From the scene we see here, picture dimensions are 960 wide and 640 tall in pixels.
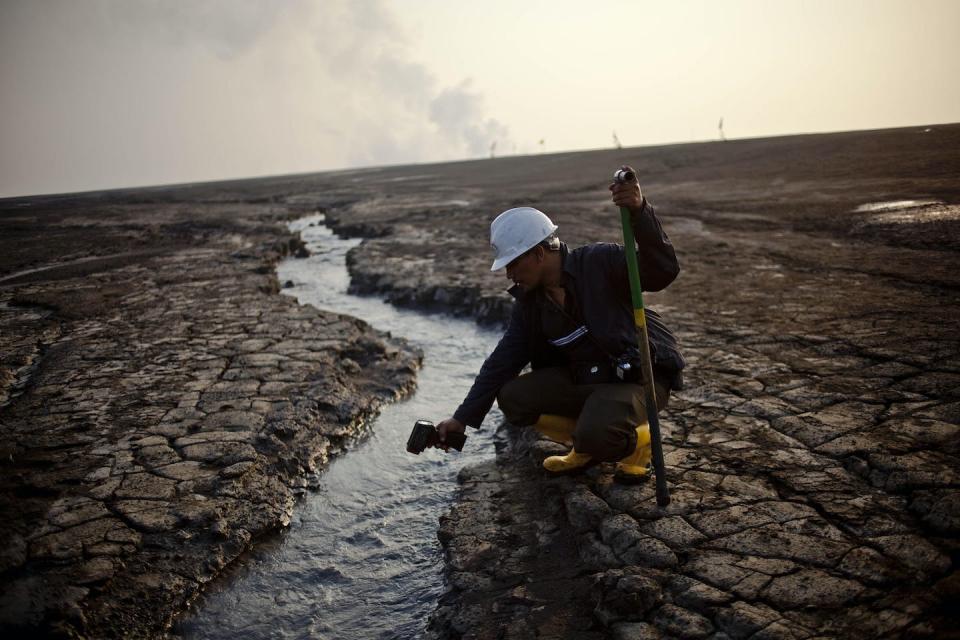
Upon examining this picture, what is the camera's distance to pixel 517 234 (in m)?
2.88

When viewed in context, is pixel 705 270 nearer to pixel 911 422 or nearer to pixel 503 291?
pixel 503 291

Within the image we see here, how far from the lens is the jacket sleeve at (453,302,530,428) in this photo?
10.7 feet

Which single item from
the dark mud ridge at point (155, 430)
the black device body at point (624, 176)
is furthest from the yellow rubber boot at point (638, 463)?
the dark mud ridge at point (155, 430)

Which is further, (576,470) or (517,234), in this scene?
(576,470)

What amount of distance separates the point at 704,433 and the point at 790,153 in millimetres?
22932

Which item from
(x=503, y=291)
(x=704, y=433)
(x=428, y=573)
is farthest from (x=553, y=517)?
(x=503, y=291)

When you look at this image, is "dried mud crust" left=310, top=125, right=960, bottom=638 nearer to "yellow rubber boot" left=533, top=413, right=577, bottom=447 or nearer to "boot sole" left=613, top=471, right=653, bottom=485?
"boot sole" left=613, top=471, right=653, bottom=485

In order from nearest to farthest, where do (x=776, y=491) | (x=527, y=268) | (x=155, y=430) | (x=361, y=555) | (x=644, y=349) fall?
1. (x=644, y=349)
2. (x=776, y=491)
3. (x=527, y=268)
4. (x=361, y=555)
5. (x=155, y=430)

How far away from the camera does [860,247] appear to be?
7770mm

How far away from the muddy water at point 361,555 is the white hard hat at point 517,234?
1509 mm

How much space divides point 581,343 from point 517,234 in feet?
2.07

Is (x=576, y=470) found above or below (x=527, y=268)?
below

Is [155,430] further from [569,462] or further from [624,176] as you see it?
[624,176]

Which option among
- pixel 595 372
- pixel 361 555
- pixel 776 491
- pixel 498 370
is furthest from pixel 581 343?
pixel 361 555
